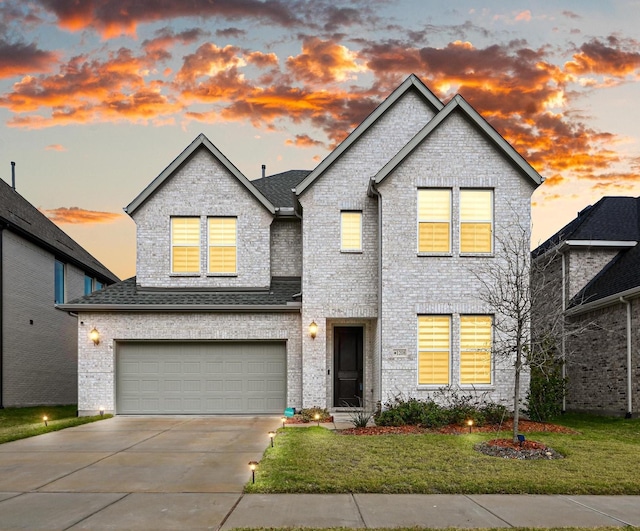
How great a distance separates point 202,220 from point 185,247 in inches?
39.5

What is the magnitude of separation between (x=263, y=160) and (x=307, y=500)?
20.9m

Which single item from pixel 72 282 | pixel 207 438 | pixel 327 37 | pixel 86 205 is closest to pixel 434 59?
pixel 327 37

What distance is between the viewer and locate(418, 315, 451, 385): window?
53.1ft

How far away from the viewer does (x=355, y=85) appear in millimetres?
20344

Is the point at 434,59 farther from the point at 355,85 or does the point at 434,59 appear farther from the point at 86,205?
the point at 86,205

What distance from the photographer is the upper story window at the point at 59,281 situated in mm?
27031

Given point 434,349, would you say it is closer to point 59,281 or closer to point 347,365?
point 347,365

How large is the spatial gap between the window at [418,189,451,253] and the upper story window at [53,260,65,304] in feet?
58.1

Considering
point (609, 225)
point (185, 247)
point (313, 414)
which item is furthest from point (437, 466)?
point (609, 225)

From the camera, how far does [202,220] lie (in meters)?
19.2

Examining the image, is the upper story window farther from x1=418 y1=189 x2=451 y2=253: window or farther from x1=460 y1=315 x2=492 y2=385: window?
x1=460 y1=315 x2=492 y2=385: window

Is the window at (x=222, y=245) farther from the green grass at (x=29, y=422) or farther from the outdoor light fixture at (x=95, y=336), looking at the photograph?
the green grass at (x=29, y=422)

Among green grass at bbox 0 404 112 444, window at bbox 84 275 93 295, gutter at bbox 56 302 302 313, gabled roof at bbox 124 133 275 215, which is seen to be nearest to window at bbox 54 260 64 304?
window at bbox 84 275 93 295

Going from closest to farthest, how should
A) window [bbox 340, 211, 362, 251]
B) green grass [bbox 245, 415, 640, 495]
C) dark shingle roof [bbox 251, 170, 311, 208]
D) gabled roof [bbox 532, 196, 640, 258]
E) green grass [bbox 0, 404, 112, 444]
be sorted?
green grass [bbox 245, 415, 640, 495]
green grass [bbox 0, 404, 112, 444]
window [bbox 340, 211, 362, 251]
dark shingle roof [bbox 251, 170, 311, 208]
gabled roof [bbox 532, 196, 640, 258]
